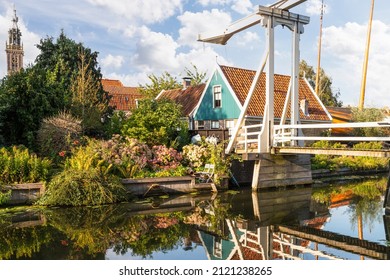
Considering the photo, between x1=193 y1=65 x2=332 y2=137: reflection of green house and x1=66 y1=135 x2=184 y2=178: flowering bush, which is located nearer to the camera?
x1=66 y1=135 x2=184 y2=178: flowering bush

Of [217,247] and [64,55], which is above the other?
[64,55]

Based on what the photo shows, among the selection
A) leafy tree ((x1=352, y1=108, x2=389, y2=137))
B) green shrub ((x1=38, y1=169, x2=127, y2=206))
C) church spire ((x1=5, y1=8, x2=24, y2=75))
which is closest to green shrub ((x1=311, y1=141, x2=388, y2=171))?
leafy tree ((x1=352, y1=108, x2=389, y2=137))

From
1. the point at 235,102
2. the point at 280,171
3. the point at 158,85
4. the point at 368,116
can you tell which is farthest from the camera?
the point at 158,85

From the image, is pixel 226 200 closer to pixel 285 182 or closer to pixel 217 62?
pixel 285 182

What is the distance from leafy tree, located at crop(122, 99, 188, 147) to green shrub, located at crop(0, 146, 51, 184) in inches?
171

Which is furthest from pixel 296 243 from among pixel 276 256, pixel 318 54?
pixel 318 54

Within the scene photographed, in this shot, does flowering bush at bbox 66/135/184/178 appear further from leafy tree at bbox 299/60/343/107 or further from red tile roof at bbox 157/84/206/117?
leafy tree at bbox 299/60/343/107

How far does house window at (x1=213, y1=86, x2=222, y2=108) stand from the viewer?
68.4 ft

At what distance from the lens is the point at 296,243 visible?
24.2ft

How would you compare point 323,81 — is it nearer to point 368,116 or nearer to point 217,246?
point 368,116

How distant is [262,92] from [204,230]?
45.0 ft

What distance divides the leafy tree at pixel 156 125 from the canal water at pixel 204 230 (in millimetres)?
3713

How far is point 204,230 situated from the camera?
8273mm

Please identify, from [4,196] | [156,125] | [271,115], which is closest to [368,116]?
[271,115]
